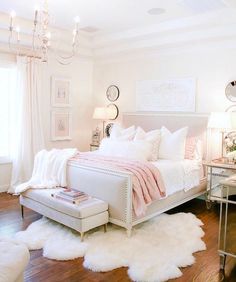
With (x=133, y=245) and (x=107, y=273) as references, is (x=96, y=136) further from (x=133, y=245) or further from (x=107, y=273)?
(x=107, y=273)

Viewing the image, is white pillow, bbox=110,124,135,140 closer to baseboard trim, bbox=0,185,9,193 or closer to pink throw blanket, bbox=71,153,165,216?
pink throw blanket, bbox=71,153,165,216

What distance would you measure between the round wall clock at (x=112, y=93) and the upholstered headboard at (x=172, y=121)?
0.47 metres

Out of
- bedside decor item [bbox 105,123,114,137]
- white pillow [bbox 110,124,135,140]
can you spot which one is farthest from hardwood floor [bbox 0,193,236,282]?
bedside decor item [bbox 105,123,114,137]

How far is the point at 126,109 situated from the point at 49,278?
3935 millimetres

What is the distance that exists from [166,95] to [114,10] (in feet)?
5.81

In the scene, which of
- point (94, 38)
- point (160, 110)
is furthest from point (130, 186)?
point (94, 38)

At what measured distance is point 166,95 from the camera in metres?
5.32

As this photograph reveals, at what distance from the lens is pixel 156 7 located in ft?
13.3

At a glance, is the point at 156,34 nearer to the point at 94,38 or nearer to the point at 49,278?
the point at 94,38

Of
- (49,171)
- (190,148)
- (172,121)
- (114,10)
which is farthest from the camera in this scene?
(172,121)

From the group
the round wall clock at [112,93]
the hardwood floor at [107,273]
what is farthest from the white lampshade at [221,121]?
the round wall clock at [112,93]

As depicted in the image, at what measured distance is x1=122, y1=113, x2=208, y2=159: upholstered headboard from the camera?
191 inches

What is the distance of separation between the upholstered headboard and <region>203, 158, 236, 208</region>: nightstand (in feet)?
1.40

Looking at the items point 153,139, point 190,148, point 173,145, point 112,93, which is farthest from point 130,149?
point 112,93
